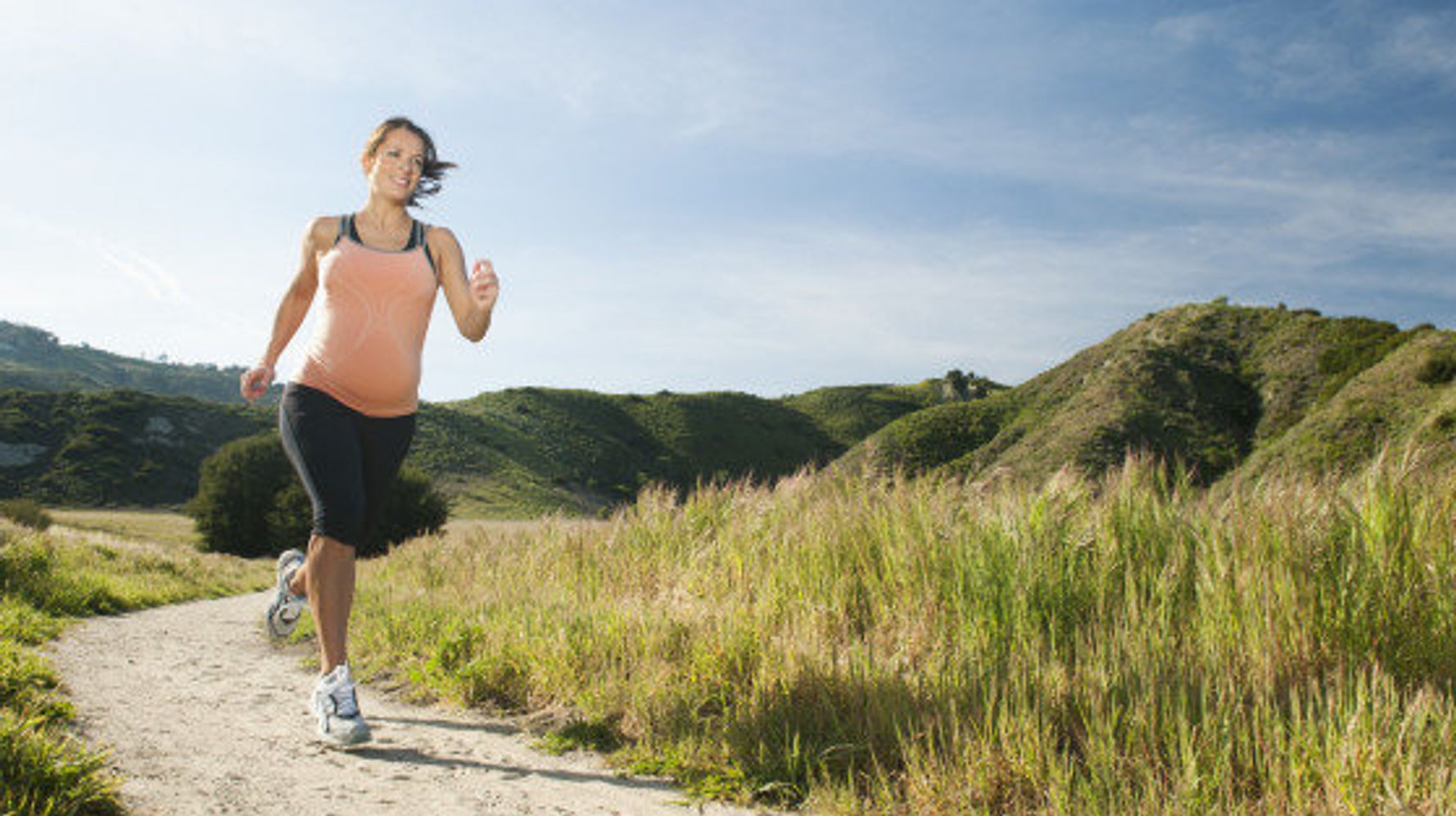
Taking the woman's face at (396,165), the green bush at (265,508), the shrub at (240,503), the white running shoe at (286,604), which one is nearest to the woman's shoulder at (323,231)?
the woman's face at (396,165)

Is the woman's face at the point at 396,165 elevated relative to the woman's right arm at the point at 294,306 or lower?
elevated

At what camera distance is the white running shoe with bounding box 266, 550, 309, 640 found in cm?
493

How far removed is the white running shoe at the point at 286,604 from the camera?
16.2ft

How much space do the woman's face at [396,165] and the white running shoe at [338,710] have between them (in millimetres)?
2274

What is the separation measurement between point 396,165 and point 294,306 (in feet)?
2.89

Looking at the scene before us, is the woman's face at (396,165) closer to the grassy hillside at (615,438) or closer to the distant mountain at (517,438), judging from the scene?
the distant mountain at (517,438)

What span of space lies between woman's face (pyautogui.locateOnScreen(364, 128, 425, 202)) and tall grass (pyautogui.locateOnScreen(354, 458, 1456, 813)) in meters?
2.38

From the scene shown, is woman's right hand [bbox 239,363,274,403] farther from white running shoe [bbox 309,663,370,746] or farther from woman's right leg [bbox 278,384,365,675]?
white running shoe [bbox 309,663,370,746]

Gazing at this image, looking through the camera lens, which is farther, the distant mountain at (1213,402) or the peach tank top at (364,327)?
the distant mountain at (1213,402)

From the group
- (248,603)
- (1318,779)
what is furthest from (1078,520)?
(248,603)

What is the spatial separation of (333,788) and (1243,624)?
3.52 meters

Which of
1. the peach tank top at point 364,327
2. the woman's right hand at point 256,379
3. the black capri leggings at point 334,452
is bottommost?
the black capri leggings at point 334,452

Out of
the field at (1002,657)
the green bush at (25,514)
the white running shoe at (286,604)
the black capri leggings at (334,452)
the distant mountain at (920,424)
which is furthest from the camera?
the green bush at (25,514)

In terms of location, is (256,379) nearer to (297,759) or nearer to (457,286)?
(457,286)
